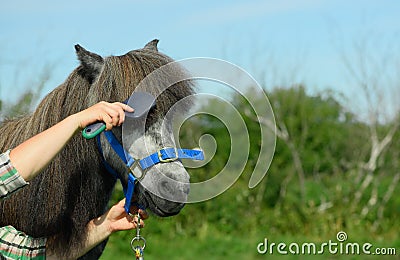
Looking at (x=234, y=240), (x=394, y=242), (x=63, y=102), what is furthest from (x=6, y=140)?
(x=394, y=242)

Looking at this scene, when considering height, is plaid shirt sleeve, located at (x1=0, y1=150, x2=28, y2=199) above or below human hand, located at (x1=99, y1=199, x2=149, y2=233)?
above

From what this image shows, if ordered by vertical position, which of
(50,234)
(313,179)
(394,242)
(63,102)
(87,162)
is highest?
(63,102)

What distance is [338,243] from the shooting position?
29.3ft

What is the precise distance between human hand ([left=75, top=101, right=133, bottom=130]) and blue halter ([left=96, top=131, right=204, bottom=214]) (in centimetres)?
31

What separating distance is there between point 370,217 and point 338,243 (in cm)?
263

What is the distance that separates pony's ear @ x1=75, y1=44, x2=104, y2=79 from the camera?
2.78m

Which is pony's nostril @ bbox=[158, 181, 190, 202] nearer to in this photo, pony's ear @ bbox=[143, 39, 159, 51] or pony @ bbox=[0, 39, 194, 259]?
pony @ bbox=[0, 39, 194, 259]

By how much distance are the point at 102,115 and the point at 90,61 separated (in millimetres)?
687

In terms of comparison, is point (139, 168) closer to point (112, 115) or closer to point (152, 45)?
point (112, 115)

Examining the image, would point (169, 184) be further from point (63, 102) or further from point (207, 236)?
point (207, 236)
